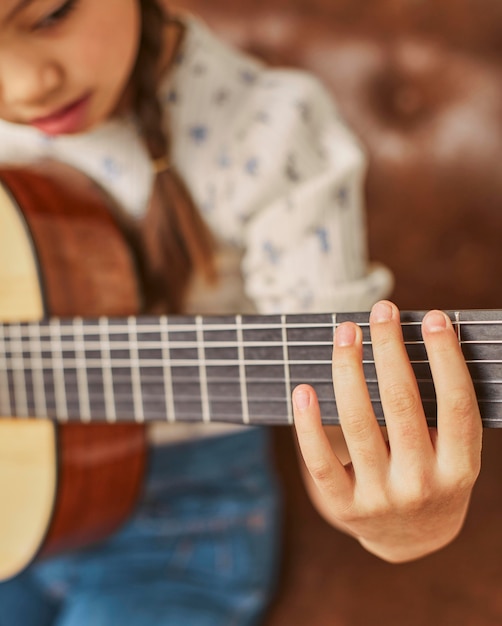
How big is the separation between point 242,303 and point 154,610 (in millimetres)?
310

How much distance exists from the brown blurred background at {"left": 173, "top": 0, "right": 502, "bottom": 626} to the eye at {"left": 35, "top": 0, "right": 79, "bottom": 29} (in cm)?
35

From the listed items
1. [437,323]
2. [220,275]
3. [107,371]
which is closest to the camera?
[437,323]

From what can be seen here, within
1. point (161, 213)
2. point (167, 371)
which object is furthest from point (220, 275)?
point (167, 371)

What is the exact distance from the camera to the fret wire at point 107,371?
0.60 metres

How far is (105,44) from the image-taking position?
0.56 metres

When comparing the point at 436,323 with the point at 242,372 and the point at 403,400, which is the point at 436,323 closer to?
the point at 403,400

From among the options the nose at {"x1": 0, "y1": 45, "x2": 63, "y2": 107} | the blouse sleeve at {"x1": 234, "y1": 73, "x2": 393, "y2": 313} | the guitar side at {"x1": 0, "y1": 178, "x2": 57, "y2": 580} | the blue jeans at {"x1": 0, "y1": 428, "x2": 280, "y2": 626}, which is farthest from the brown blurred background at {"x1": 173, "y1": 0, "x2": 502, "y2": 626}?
the nose at {"x1": 0, "y1": 45, "x2": 63, "y2": 107}

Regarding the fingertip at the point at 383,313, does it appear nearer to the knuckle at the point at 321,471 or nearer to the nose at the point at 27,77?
the knuckle at the point at 321,471

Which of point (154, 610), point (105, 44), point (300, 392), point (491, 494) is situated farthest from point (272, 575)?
point (105, 44)

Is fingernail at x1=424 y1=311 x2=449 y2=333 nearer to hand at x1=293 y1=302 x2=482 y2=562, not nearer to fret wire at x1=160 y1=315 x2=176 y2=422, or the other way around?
hand at x1=293 y1=302 x2=482 y2=562

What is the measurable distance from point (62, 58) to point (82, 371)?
0.25 metres

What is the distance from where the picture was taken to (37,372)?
0.67m

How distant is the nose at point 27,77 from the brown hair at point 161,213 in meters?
0.13

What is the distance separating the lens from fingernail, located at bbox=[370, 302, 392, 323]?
16.4 inches
